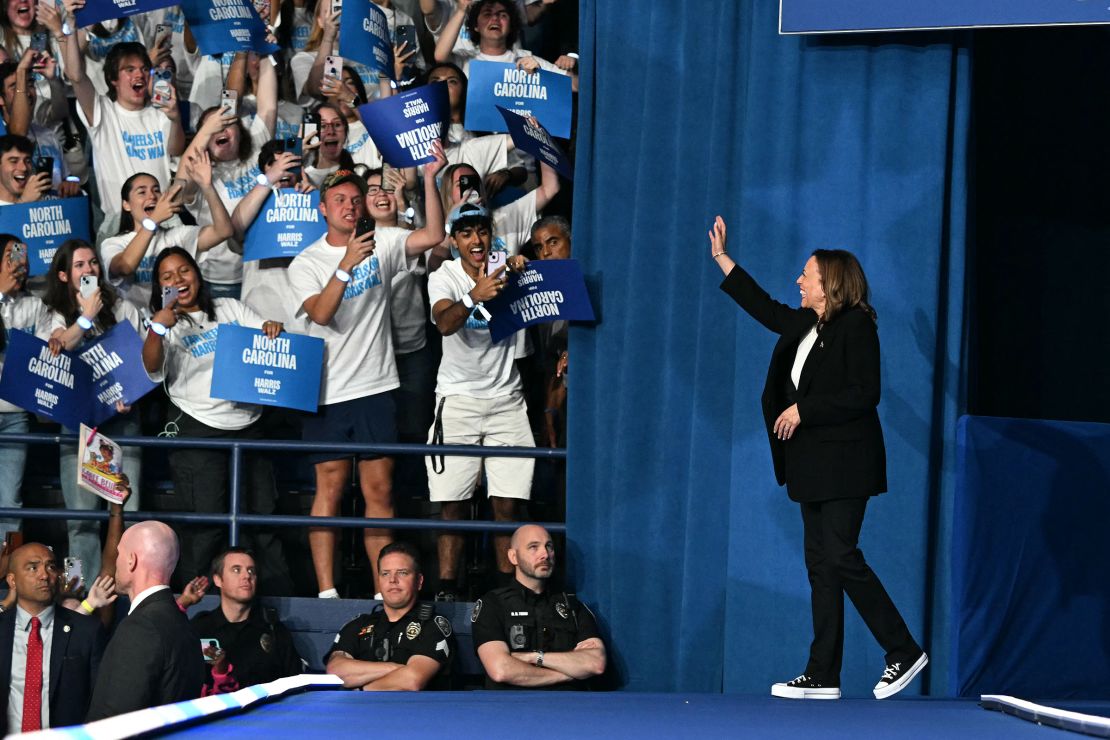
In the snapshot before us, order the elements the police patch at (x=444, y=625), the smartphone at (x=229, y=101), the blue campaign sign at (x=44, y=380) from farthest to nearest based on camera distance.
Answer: the smartphone at (x=229, y=101) → the blue campaign sign at (x=44, y=380) → the police patch at (x=444, y=625)

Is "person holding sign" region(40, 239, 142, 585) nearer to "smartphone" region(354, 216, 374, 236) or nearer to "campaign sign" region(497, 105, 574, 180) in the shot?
"smartphone" region(354, 216, 374, 236)

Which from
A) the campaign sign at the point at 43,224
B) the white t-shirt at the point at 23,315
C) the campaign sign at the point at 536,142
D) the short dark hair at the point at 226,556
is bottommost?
the short dark hair at the point at 226,556

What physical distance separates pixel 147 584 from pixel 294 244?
8.00ft

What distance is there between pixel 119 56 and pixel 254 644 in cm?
271

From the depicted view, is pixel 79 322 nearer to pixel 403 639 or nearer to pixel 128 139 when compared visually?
pixel 128 139

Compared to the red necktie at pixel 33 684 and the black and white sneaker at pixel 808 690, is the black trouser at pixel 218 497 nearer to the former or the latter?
the red necktie at pixel 33 684

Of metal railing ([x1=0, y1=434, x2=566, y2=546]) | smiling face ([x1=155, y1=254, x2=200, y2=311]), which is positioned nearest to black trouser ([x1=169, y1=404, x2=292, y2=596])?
metal railing ([x1=0, y1=434, x2=566, y2=546])

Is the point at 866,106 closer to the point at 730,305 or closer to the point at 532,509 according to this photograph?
the point at 730,305

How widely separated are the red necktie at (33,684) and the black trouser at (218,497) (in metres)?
0.86

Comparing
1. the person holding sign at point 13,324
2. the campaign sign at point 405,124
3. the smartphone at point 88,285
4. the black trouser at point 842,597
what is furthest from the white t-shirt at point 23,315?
the black trouser at point 842,597

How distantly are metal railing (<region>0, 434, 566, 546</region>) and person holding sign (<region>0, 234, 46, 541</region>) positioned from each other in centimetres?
20

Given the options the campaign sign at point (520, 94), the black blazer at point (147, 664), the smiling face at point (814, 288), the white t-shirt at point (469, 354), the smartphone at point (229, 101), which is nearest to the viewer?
the black blazer at point (147, 664)

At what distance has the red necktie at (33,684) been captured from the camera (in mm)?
4934

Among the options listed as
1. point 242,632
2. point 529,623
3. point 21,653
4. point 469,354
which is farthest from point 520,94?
point 21,653
